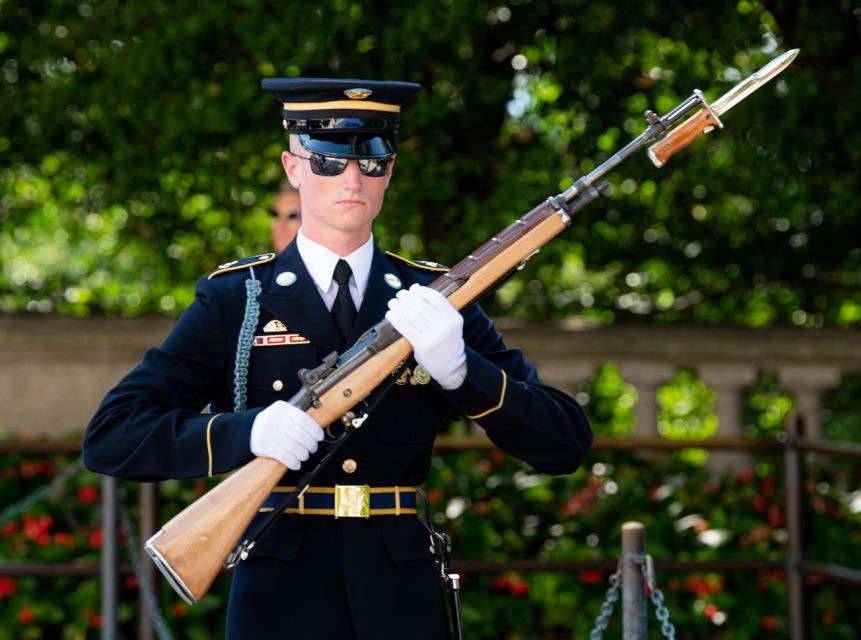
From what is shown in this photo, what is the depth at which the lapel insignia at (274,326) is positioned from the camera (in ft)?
11.0

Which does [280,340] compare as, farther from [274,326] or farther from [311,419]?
[311,419]

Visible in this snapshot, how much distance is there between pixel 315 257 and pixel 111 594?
2870 mm

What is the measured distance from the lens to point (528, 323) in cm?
725

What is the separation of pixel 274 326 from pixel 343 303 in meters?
0.16

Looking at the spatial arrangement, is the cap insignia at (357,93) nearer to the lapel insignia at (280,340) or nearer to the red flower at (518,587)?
the lapel insignia at (280,340)

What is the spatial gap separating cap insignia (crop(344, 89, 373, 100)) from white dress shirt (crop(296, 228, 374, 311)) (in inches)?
13.0

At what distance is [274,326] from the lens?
11.0 feet

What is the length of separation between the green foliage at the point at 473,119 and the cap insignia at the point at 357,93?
3.58 metres

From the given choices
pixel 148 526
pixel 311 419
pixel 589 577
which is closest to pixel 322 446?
pixel 311 419

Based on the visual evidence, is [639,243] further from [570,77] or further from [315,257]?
[315,257]

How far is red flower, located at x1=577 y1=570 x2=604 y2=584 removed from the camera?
6.27 metres

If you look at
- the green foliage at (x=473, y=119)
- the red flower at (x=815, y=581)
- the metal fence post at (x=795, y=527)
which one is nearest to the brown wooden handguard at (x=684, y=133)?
the metal fence post at (x=795, y=527)

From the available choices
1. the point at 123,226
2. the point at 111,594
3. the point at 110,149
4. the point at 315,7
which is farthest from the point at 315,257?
the point at 123,226

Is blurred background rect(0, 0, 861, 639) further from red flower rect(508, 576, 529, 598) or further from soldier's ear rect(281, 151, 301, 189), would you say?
soldier's ear rect(281, 151, 301, 189)
